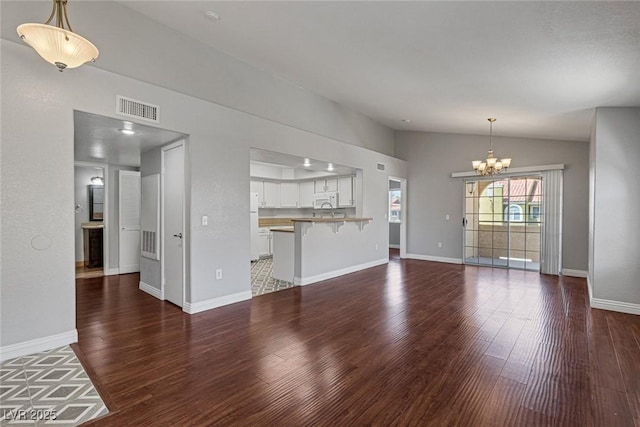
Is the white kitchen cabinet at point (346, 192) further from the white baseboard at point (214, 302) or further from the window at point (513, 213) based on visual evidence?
the white baseboard at point (214, 302)

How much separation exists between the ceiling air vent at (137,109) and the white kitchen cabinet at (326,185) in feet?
16.7

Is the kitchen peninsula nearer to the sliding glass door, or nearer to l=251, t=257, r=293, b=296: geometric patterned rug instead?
l=251, t=257, r=293, b=296: geometric patterned rug

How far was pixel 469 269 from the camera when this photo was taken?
686 centimetres

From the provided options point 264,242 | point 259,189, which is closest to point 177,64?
point 259,189

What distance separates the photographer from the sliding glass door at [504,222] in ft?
22.4

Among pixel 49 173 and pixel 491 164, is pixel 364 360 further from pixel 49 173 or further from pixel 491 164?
pixel 491 164

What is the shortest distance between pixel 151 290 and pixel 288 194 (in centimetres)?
482

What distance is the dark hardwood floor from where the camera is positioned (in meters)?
2.03

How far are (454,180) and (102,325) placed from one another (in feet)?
24.5

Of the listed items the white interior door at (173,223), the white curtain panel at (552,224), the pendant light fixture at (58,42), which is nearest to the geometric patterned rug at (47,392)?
the white interior door at (173,223)

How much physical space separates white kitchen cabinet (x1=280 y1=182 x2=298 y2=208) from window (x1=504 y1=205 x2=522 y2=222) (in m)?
5.33

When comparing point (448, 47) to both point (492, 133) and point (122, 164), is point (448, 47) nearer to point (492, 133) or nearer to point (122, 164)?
point (492, 133)

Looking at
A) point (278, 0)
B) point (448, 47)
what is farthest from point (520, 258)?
point (278, 0)

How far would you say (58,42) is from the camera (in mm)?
2047
